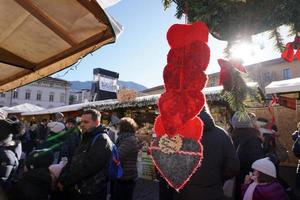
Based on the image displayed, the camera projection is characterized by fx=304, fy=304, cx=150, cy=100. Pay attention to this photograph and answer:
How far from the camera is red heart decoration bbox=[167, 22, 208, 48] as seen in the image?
79.8 inches

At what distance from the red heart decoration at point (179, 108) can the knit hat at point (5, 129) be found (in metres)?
1.93

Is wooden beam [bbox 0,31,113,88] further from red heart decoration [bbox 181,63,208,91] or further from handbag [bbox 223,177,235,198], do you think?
handbag [bbox 223,177,235,198]

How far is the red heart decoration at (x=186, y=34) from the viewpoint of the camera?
2027 mm

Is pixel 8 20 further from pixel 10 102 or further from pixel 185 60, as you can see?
pixel 10 102

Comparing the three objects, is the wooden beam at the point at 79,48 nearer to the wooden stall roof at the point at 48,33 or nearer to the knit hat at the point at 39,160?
the wooden stall roof at the point at 48,33

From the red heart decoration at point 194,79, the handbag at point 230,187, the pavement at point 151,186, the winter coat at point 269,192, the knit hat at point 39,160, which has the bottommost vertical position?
the pavement at point 151,186

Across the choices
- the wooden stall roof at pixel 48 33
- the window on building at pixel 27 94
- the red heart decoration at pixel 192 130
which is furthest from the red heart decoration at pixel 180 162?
the window on building at pixel 27 94

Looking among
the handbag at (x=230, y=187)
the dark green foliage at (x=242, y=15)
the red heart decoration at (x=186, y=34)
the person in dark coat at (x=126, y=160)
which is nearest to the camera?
the dark green foliage at (x=242, y=15)

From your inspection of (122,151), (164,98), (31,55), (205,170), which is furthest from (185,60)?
(122,151)

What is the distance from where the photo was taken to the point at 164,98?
7.18ft

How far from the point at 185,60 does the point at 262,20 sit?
Answer: 595 mm

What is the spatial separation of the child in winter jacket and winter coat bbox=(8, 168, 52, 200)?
86.0 inches

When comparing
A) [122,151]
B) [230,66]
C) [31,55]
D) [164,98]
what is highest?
[31,55]

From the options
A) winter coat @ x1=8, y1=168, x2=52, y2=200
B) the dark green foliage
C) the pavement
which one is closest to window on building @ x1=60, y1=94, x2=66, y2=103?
the pavement
